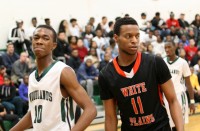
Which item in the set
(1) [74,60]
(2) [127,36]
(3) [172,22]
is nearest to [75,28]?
(1) [74,60]

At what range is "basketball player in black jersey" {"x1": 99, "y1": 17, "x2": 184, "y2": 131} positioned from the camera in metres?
4.02

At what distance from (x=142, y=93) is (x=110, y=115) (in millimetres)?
417

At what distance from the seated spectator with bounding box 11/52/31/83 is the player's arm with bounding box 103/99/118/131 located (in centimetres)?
858

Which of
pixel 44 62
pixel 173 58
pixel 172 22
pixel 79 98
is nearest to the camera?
pixel 79 98

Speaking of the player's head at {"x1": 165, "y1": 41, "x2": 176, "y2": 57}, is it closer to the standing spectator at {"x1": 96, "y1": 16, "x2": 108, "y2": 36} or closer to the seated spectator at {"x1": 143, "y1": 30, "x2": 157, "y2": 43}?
the standing spectator at {"x1": 96, "y1": 16, "x2": 108, "y2": 36}

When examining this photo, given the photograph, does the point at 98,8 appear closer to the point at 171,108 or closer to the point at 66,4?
the point at 66,4

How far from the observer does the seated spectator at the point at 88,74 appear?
13352 millimetres

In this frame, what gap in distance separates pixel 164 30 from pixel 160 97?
16617 millimetres

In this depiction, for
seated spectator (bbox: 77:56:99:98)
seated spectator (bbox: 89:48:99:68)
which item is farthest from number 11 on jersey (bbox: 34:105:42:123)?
seated spectator (bbox: 89:48:99:68)

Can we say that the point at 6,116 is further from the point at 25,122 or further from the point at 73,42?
the point at 25,122

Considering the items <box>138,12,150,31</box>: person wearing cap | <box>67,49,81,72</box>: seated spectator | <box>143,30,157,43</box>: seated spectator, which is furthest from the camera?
<box>138,12,150,31</box>: person wearing cap

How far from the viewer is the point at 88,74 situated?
46.1 feet

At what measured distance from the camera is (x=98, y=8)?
20000 millimetres

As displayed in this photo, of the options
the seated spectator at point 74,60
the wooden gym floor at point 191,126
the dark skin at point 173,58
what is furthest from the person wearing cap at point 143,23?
the dark skin at point 173,58
